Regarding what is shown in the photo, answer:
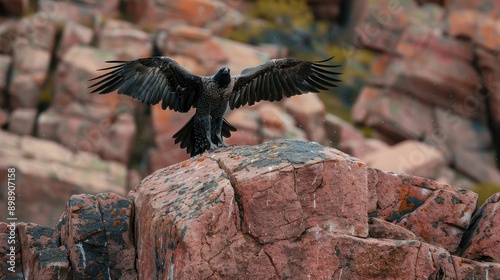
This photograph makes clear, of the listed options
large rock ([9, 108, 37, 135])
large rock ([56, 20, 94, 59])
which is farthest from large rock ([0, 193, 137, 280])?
large rock ([56, 20, 94, 59])

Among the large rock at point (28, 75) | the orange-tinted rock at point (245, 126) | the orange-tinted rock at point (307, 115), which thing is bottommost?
the orange-tinted rock at point (245, 126)

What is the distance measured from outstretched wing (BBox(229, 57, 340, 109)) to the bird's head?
2.04 feet

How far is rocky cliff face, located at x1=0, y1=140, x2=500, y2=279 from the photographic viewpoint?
27.9ft

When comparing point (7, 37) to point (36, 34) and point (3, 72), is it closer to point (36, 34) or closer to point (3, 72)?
point (36, 34)

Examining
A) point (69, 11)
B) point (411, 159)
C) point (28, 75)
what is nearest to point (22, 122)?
point (28, 75)

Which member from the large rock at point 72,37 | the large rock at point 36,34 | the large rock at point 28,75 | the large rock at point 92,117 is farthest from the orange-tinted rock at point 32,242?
the large rock at point 36,34

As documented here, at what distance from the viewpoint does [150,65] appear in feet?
38.8

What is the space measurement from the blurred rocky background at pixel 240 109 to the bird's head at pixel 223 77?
16.9 m

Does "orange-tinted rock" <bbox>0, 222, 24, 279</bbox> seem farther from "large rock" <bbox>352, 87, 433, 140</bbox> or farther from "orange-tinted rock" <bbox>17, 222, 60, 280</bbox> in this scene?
"large rock" <bbox>352, 87, 433, 140</bbox>

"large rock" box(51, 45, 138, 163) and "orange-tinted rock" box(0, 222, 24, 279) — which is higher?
"large rock" box(51, 45, 138, 163)

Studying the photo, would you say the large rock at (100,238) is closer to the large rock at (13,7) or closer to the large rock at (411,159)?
the large rock at (411,159)

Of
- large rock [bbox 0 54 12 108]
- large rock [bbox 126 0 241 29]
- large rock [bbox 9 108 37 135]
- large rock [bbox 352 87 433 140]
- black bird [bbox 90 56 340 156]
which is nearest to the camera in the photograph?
black bird [bbox 90 56 340 156]

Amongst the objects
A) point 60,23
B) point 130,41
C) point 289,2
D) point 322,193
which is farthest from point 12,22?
point 322,193

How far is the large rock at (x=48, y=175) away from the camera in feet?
90.1
